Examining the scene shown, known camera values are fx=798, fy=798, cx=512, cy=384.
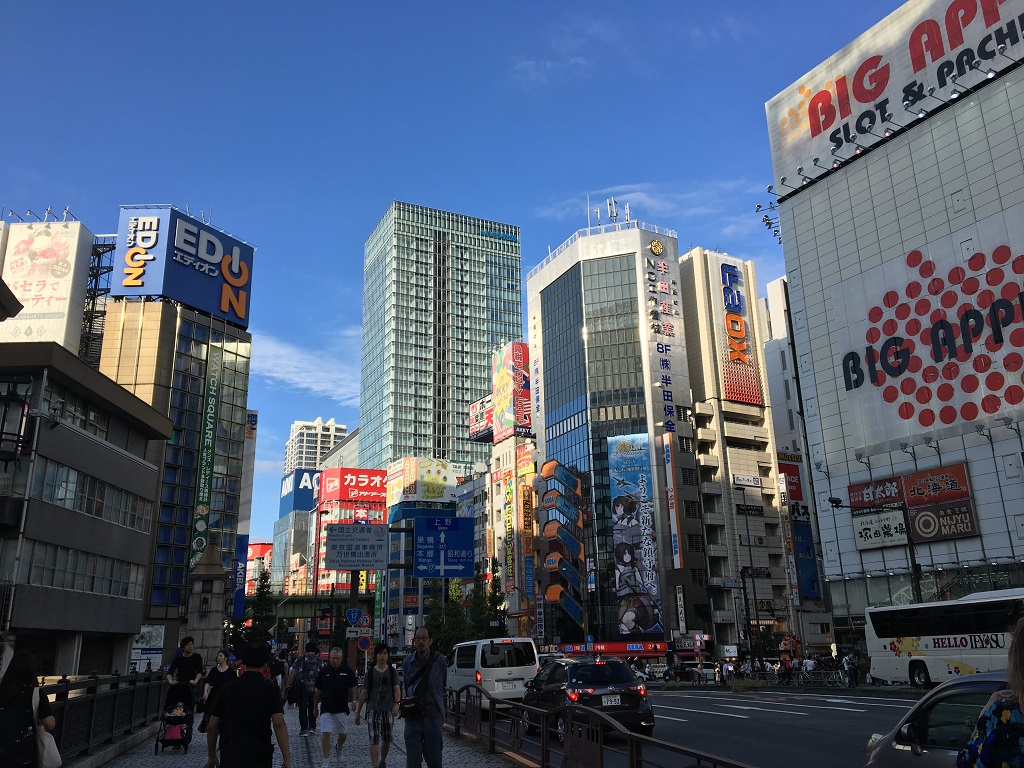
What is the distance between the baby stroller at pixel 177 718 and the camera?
1491 cm

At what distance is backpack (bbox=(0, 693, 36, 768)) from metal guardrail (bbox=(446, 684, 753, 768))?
19.0 feet

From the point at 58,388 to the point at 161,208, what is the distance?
46.8 meters

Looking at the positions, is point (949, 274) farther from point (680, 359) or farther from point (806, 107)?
point (680, 359)

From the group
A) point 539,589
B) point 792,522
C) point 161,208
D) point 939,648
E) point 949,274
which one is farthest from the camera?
point 539,589

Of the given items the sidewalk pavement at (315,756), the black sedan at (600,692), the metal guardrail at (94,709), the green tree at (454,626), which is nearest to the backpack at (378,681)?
the sidewalk pavement at (315,756)

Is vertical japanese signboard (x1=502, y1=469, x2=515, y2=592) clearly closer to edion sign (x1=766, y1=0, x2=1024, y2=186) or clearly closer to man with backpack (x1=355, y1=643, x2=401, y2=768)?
edion sign (x1=766, y1=0, x2=1024, y2=186)

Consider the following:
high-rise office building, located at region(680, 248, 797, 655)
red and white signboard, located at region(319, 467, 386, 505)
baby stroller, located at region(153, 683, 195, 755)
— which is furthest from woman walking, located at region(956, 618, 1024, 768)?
red and white signboard, located at region(319, 467, 386, 505)

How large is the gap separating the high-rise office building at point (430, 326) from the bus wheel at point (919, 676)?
409 ft

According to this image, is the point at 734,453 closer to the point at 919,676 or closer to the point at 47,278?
the point at 919,676

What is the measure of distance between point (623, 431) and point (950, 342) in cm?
3722

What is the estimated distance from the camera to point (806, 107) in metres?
63.2

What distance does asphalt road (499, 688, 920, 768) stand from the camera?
13422 mm

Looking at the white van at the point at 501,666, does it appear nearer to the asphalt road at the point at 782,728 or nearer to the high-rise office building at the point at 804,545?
the asphalt road at the point at 782,728

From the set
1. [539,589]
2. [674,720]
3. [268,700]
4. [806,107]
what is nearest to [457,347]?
[539,589]
